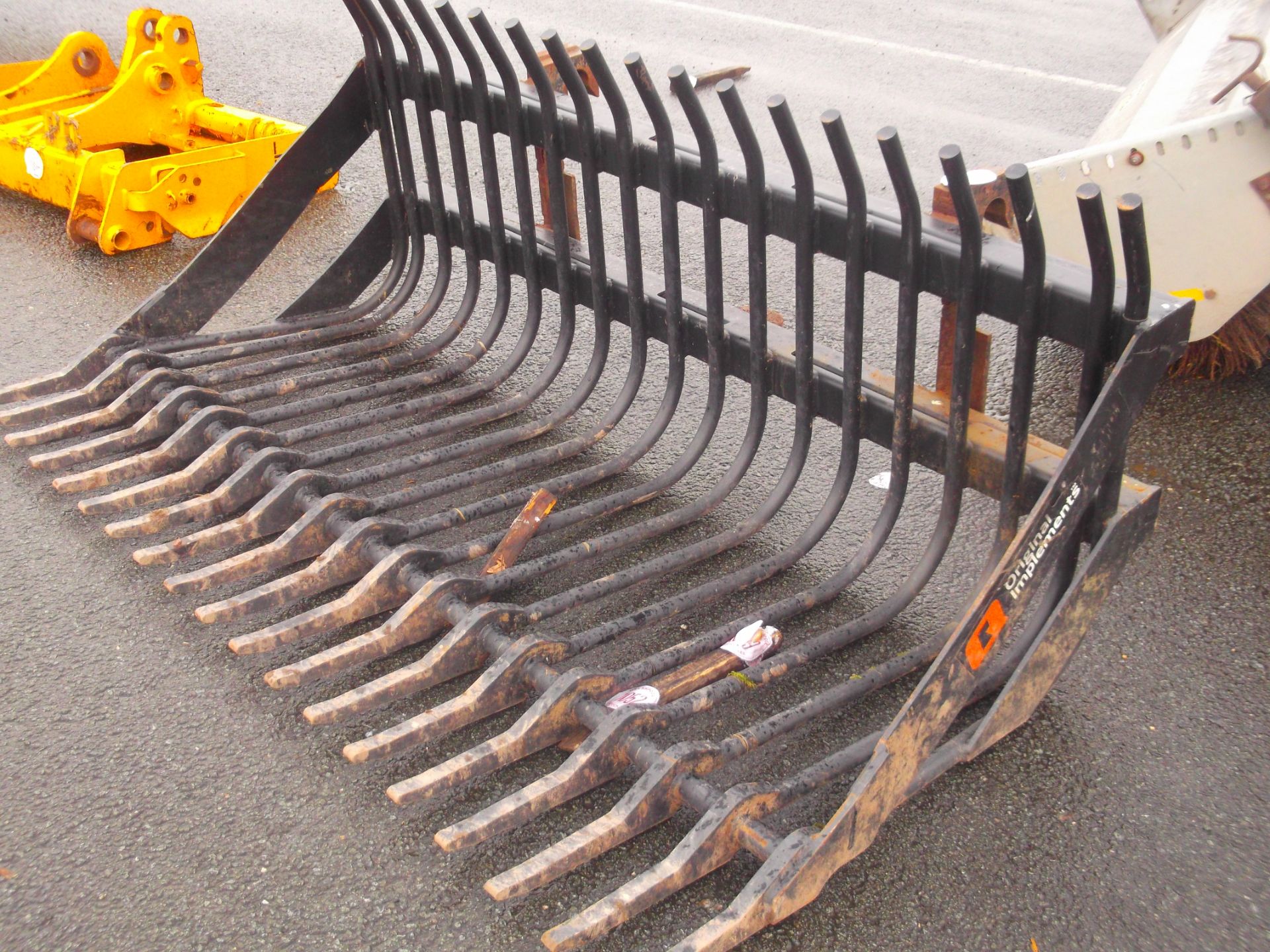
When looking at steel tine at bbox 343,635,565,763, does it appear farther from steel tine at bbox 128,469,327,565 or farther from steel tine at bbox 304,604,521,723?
steel tine at bbox 128,469,327,565

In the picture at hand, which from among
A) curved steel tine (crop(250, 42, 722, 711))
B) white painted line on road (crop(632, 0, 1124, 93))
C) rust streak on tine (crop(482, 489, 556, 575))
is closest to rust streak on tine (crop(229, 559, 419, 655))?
curved steel tine (crop(250, 42, 722, 711))

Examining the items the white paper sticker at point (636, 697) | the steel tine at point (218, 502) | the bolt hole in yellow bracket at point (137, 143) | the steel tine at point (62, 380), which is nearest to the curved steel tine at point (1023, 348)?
the white paper sticker at point (636, 697)

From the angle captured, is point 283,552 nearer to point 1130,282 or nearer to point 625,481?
point 625,481

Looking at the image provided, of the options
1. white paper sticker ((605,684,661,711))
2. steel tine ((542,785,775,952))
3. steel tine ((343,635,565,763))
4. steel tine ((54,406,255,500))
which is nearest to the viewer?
steel tine ((542,785,775,952))

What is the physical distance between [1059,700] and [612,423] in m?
1.35

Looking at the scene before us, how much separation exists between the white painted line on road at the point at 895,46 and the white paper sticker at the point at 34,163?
5.00 m

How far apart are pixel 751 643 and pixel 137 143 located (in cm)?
373

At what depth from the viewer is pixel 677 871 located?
1870mm

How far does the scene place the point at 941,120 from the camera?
616 cm

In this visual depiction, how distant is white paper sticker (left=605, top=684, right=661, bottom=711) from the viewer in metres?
2.25

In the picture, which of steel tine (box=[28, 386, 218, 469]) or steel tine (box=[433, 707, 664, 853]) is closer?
steel tine (box=[433, 707, 664, 853])

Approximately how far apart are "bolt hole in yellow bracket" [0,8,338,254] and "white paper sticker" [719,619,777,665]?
2877 millimetres

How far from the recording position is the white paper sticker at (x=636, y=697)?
7.39 feet

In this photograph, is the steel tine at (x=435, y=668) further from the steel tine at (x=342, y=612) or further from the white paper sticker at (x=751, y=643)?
the white paper sticker at (x=751, y=643)
